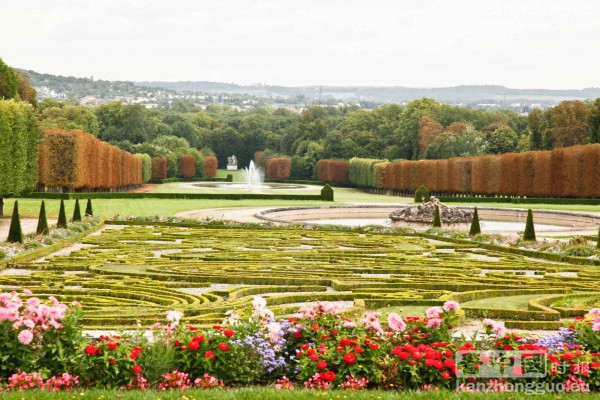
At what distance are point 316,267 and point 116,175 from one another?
55.6m

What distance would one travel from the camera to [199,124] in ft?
537

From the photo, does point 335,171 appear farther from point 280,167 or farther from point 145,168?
point 145,168

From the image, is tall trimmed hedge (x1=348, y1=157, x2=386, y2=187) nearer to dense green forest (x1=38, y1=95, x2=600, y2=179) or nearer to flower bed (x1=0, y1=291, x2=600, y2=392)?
dense green forest (x1=38, y1=95, x2=600, y2=179)

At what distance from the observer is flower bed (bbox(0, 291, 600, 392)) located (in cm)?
853

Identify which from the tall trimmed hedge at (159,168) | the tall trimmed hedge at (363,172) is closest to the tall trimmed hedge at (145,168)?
the tall trimmed hedge at (159,168)

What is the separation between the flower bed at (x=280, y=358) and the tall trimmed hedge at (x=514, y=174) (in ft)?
162

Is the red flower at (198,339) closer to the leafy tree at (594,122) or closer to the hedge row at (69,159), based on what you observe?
the hedge row at (69,159)

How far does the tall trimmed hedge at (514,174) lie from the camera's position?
186ft

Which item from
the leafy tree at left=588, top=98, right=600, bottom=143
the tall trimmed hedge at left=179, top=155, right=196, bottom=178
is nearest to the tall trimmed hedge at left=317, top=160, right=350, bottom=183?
the tall trimmed hedge at left=179, top=155, right=196, bottom=178

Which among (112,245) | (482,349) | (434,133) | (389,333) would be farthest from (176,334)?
(434,133)

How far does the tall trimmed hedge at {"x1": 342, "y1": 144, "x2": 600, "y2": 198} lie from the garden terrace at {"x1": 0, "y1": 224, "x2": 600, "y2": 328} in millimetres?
32127

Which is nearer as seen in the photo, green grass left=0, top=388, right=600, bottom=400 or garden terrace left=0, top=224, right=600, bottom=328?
green grass left=0, top=388, right=600, bottom=400

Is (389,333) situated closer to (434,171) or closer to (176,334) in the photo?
(176,334)

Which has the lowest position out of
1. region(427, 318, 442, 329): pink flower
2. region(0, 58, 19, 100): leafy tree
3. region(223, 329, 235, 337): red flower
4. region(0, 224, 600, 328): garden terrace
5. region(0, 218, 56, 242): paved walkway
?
region(0, 218, 56, 242): paved walkway
